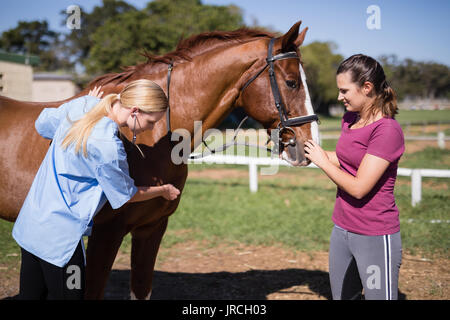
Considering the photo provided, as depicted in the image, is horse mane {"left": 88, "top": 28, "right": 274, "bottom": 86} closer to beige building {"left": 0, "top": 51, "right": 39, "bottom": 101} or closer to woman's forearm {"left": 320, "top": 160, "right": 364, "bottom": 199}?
woman's forearm {"left": 320, "top": 160, "right": 364, "bottom": 199}

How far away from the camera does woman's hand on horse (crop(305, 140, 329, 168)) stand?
2.27m

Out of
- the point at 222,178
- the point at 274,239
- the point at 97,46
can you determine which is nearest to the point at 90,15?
the point at 97,46

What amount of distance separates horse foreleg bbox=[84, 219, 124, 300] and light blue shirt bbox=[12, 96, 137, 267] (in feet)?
2.01

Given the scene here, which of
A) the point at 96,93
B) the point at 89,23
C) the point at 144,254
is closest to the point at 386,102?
the point at 96,93

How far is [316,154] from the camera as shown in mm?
2338

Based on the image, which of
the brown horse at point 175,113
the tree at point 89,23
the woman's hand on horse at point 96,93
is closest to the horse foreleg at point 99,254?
the brown horse at point 175,113

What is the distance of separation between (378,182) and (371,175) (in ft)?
0.58

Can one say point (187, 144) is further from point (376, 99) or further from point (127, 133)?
point (376, 99)

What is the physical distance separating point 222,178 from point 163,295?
639cm

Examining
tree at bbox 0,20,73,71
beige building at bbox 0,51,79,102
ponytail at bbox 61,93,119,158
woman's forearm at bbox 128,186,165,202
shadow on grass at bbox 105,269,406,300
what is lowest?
shadow on grass at bbox 105,269,406,300

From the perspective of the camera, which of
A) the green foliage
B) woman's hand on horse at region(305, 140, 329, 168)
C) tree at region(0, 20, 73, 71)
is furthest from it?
tree at region(0, 20, 73, 71)

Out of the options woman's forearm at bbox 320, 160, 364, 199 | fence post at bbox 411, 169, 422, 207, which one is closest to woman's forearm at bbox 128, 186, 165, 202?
woman's forearm at bbox 320, 160, 364, 199

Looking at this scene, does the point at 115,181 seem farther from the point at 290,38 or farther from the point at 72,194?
the point at 290,38
